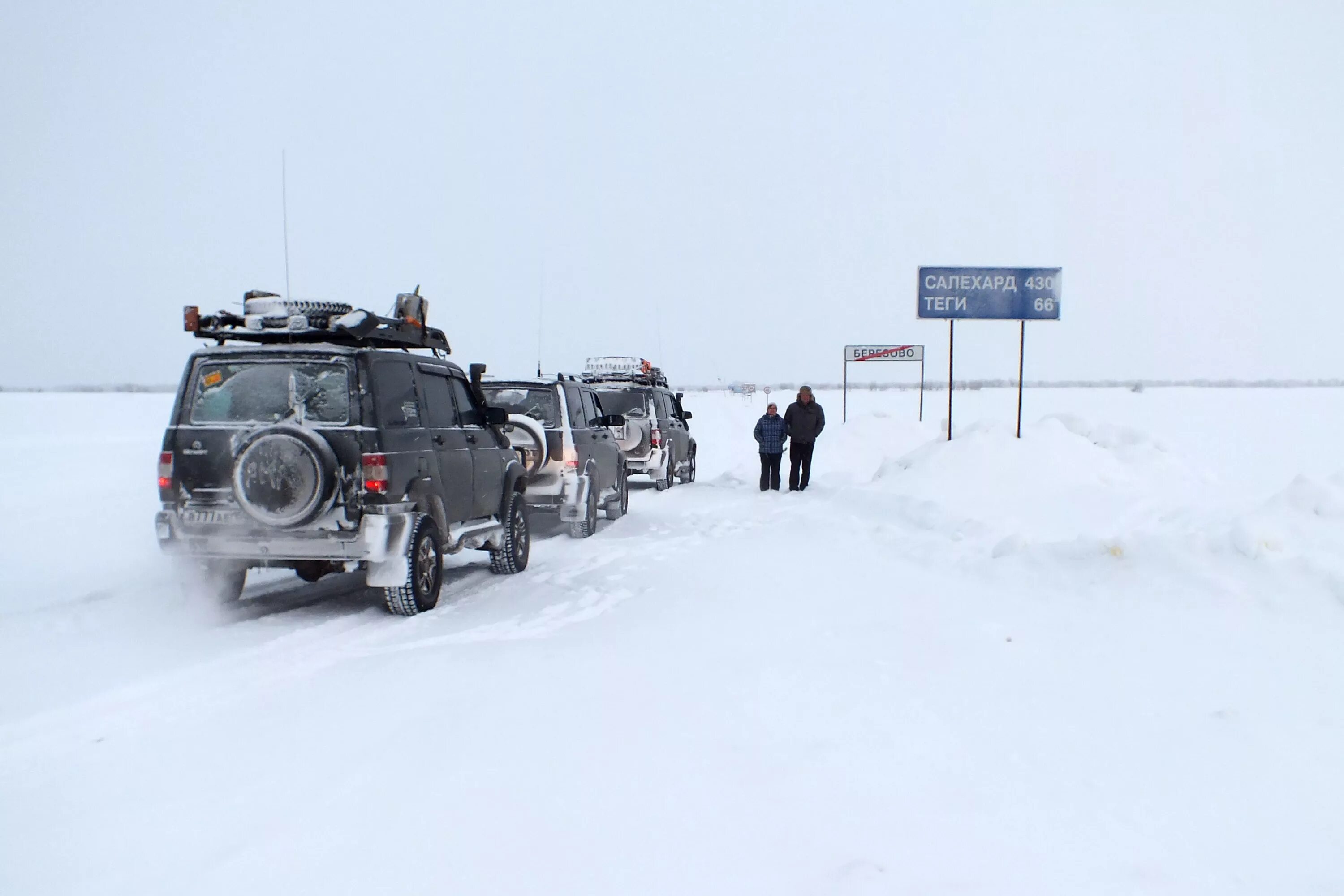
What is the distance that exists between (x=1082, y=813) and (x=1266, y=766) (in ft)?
3.67

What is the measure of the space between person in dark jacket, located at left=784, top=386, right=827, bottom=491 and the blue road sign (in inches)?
106

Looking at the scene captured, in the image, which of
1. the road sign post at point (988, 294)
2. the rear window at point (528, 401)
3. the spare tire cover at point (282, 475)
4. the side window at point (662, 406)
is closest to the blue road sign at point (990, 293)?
the road sign post at point (988, 294)

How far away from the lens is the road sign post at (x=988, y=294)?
54.8ft

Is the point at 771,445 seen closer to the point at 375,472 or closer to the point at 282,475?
the point at 375,472

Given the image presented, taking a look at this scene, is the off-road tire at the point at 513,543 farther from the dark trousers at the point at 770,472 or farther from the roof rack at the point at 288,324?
the dark trousers at the point at 770,472

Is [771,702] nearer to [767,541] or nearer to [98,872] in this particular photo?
[98,872]

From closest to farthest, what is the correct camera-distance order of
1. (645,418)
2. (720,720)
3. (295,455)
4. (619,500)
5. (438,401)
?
1. (720,720)
2. (295,455)
3. (438,401)
4. (619,500)
5. (645,418)

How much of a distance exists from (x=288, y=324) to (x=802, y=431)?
11965 mm

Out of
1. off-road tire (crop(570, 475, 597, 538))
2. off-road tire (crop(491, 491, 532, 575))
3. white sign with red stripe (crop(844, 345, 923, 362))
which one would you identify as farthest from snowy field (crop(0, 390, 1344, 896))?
white sign with red stripe (crop(844, 345, 923, 362))

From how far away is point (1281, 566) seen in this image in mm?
6754

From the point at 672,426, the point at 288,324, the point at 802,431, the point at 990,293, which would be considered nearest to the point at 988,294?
the point at 990,293

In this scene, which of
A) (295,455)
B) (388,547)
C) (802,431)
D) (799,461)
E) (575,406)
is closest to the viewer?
(295,455)

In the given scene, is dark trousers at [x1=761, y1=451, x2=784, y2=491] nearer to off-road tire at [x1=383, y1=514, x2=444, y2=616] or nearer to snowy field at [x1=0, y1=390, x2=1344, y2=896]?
snowy field at [x1=0, y1=390, x2=1344, y2=896]

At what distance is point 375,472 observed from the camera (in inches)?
255
